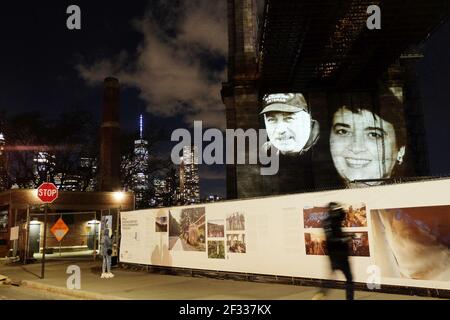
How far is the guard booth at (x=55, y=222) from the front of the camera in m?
25.7

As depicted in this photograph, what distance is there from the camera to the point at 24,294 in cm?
1190

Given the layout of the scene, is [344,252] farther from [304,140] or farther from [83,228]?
[83,228]

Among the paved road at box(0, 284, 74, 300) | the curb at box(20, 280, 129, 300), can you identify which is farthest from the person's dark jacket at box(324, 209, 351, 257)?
the paved road at box(0, 284, 74, 300)

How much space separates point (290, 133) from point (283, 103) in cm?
269

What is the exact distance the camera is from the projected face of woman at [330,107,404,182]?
31031 millimetres

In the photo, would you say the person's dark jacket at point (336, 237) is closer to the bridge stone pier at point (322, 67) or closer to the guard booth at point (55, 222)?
the bridge stone pier at point (322, 67)

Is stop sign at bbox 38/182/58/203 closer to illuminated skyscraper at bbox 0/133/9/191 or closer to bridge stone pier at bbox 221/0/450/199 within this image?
bridge stone pier at bbox 221/0/450/199

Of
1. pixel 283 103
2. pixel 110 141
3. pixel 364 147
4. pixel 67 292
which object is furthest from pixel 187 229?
pixel 110 141

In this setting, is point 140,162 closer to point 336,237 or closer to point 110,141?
point 110,141

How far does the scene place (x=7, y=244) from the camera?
2862 centimetres

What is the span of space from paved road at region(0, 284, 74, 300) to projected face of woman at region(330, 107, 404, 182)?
78.7 feet

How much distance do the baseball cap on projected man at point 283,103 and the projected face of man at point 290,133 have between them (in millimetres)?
Result: 860
